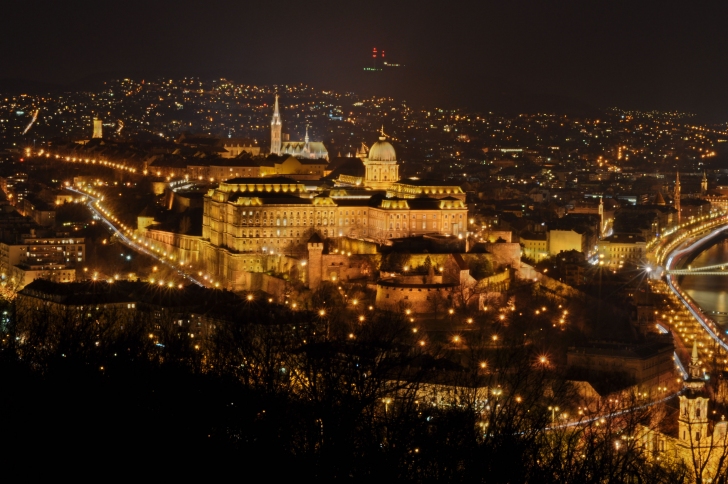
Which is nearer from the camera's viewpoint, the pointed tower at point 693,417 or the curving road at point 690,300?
the pointed tower at point 693,417

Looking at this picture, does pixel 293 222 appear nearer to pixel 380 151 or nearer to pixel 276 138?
pixel 380 151

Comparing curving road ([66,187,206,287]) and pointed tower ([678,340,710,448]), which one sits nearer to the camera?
pointed tower ([678,340,710,448])

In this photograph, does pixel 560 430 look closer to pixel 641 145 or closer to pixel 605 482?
pixel 605 482

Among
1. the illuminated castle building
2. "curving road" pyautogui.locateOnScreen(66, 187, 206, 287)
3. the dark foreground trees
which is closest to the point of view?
the dark foreground trees

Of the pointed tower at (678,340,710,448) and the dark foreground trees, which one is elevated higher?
the dark foreground trees

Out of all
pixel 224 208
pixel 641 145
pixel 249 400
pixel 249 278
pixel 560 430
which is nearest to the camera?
pixel 249 400

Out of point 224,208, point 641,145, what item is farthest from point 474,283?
point 641,145

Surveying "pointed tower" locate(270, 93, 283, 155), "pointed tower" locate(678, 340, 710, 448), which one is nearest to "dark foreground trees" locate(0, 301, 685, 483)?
"pointed tower" locate(678, 340, 710, 448)

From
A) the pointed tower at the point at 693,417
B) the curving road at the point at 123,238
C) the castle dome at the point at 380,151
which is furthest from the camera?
the castle dome at the point at 380,151

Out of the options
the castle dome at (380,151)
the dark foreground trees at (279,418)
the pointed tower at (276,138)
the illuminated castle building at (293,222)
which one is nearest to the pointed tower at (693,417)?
the dark foreground trees at (279,418)

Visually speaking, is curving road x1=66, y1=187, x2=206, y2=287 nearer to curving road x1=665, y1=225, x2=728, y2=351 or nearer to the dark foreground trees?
curving road x1=665, y1=225, x2=728, y2=351

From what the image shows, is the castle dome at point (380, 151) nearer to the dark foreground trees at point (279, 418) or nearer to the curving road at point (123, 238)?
the curving road at point (123, 238)
